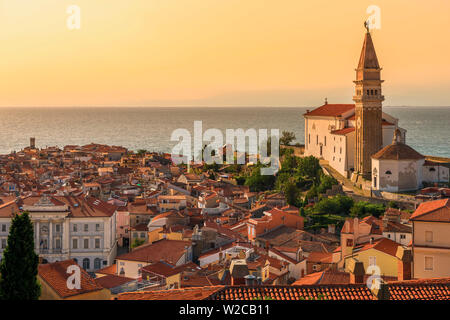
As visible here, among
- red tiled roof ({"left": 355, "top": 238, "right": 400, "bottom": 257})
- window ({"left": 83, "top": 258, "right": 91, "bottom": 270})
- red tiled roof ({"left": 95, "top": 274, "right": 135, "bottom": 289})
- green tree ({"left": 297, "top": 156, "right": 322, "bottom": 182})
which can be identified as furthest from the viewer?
green tree ({"left": 297, "top": 156, "right": 322, "bottom": 182})

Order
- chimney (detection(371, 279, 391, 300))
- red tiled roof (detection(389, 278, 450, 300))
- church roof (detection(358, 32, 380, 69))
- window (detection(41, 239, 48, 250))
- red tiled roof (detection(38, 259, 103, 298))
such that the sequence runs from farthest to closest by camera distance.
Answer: church roof (detection(358, 32, 380, 69))
window (detection(41, 239, 48, 250))
red tiled roof (detection(38, 259, 103, 298))
red tiled roof (detection(389, 278, 450, 300))
chimney (detection(371, 279, 391, 300))

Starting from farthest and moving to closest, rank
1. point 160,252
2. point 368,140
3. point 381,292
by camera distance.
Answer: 1. point 368,140
2. point 160,252
3. point 381,292

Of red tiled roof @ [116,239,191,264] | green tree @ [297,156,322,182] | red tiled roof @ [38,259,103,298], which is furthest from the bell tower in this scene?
red tiled roof @ [38,259,103,298]

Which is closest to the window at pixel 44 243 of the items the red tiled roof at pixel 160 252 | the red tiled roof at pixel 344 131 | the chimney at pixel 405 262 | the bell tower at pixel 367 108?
the red tiled roof at pixel 160 252

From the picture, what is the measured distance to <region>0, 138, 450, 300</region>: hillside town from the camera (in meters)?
11.9

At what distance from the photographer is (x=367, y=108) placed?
38.1 metres

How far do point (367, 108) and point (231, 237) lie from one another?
1586cm

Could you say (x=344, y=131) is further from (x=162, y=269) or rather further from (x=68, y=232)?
(x=162, y=269)

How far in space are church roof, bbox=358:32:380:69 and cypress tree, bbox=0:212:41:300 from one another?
26.6m

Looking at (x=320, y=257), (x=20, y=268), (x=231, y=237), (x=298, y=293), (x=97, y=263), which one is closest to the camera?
(x=298, y=293)

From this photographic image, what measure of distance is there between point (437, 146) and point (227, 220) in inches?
2994

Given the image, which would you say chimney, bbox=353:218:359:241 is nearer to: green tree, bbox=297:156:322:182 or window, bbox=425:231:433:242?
window, bbox=425:231:433:242

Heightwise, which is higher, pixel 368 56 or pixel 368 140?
pixel 368 56

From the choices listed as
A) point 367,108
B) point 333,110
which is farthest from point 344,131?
point 333,110
